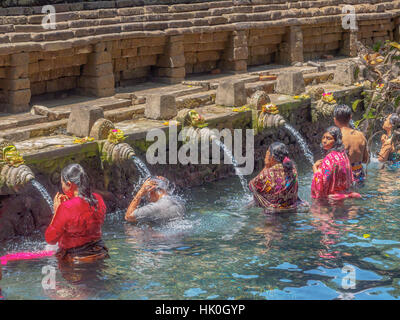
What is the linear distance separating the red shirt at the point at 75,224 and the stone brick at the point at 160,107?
428 cm

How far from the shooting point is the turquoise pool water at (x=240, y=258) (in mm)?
6961

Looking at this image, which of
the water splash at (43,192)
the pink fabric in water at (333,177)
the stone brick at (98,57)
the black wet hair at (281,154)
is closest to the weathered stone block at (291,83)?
the stone brick at (98,57)

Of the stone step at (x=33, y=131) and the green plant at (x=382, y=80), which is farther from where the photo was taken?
the green plant at (x=382, y=80)

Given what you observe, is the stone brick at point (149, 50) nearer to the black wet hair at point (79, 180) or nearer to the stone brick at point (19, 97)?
the stone brick at point (19, 97)

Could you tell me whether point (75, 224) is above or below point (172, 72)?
below

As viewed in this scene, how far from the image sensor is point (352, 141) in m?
A: 10.4

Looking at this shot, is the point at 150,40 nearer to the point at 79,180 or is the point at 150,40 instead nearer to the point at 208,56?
the point at 208,56

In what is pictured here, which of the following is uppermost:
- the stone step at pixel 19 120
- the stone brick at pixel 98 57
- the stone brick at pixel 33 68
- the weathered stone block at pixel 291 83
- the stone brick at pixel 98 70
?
the stone brick at pixel 98 57

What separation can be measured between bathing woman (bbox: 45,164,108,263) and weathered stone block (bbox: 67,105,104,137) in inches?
124

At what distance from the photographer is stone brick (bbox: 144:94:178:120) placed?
11.5m

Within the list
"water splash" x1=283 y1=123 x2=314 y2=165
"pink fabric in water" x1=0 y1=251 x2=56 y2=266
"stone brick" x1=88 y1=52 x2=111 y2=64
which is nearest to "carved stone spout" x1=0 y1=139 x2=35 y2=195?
"pink fabric in water" x1=0 y1=251 x2=56 y2=266

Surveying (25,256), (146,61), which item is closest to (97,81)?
(146,61)

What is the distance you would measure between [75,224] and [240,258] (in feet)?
6.15
